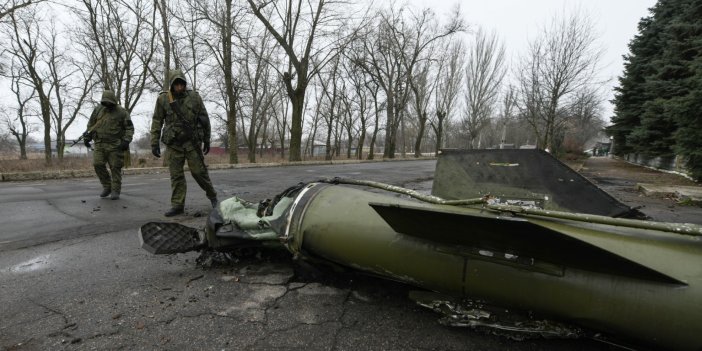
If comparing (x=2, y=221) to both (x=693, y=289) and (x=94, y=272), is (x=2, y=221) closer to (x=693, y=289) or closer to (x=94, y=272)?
(x=94, y=272)

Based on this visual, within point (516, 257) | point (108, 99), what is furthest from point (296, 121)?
point (516, 257)

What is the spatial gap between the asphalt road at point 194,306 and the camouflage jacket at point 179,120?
4.57ft

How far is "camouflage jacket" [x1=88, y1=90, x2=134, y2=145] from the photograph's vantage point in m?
5.42

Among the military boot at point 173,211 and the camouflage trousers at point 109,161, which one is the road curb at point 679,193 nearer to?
the military boot at point 173,211

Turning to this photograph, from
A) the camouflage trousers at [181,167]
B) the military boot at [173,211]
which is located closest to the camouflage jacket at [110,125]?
the camouflage trousers at [181,167]

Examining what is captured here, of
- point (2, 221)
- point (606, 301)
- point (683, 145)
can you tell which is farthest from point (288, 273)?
point (683, 145)

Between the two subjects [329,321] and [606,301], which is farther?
[329,321]

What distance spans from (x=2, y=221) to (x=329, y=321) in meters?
4.34

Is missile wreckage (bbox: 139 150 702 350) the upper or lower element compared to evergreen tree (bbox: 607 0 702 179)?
lower

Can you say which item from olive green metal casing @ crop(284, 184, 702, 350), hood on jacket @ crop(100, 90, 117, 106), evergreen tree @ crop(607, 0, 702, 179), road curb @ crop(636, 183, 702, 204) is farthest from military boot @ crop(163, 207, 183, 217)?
evergreen tree @ crop(607, 0, 702, 179)

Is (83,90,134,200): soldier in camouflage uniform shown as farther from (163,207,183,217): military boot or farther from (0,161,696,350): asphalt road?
(0,161,696,350): asphalt road

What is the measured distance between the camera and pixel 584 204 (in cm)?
284

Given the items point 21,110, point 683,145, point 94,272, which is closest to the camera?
point 94,272

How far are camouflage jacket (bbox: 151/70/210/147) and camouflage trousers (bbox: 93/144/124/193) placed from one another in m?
1.61
